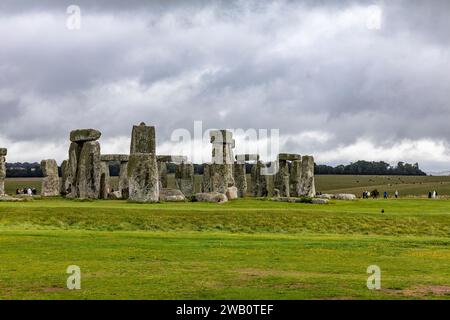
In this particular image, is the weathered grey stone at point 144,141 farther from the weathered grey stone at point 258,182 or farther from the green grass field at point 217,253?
the weathered grey stone at point 258,182

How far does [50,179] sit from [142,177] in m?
20.5

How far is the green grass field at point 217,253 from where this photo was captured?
15.5m

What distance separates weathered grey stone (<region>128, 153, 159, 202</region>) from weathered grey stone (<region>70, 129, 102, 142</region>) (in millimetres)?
5945

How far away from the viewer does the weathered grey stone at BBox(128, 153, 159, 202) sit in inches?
1693

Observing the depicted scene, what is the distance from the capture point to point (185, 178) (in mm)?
63750

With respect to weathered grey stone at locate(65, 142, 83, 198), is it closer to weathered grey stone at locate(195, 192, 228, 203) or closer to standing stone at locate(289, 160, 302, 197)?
weathered grey stone at locate(195, 192, 228, 203)

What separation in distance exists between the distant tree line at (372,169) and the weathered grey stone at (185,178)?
11440cm

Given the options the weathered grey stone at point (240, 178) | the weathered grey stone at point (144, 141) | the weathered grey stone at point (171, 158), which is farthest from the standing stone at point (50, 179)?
the weathered grey stone at point (144, 141)

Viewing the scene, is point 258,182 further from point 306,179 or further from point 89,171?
point 89,171

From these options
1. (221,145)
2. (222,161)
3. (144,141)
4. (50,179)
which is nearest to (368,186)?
(221,145)

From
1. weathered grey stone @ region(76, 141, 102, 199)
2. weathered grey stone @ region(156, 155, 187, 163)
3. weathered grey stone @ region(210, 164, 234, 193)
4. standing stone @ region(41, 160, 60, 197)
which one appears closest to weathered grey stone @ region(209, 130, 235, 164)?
weathered grey stone @ region(210, 164, 234, 193)

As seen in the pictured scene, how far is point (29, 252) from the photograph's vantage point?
21938mm
